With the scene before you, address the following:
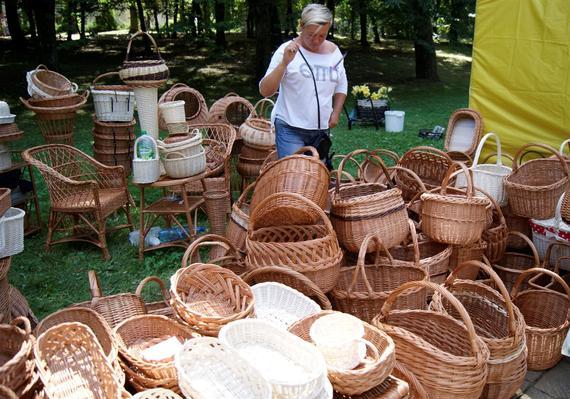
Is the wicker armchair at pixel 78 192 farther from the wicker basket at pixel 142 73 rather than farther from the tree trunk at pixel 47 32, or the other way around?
the tree trunk at pixel 47 32

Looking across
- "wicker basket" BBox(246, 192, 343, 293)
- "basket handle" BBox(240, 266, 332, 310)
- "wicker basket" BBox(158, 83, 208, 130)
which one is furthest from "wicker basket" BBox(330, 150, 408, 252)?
"wicker basket" BBox(158, 83, 208, 130)

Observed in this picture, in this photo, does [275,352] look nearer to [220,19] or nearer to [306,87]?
[306,87]

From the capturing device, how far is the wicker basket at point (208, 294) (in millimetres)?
2240

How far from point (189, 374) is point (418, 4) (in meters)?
11.6

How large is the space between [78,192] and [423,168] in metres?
2.92

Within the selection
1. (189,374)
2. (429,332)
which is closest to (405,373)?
(429,332)

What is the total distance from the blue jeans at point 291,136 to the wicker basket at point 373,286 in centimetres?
96

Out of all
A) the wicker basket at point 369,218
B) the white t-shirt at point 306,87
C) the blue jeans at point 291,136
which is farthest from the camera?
the blue jeans at point 291,136

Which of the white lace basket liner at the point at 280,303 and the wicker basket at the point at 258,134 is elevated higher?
the wicker basket at the point at 258,134

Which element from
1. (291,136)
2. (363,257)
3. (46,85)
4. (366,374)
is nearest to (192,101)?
(46,85)

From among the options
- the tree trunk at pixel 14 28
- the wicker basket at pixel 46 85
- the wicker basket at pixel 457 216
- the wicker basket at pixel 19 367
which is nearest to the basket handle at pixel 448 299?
the wicker basket at pixel 457 216

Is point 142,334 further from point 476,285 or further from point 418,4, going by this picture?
point 418,4

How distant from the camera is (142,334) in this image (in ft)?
8.05

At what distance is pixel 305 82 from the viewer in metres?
3.54
